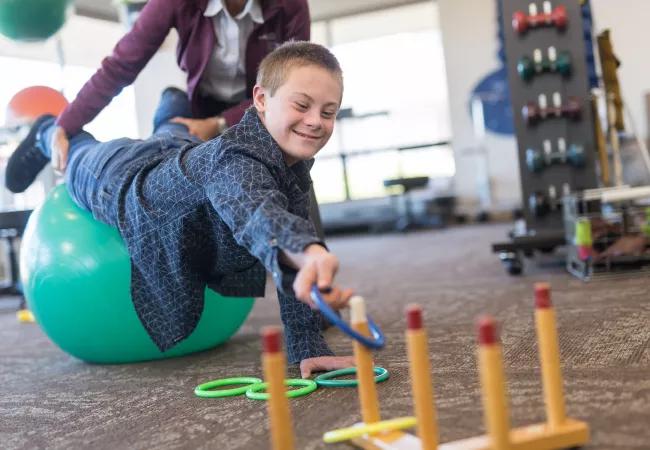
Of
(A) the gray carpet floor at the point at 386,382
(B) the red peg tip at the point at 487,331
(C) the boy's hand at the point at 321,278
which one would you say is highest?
(C) the boy's hand at the point at 321,278

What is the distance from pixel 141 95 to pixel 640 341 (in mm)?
4244

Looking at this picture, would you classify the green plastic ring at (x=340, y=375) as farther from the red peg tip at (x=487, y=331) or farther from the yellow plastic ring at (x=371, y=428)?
the red peg tip at (x=487, y=331)

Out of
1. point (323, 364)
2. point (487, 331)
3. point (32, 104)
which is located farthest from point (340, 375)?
point (32, 104)

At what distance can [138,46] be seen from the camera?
7.16ft

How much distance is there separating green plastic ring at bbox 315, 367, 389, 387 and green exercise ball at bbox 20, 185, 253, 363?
591mm

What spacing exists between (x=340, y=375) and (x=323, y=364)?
0.18 feet

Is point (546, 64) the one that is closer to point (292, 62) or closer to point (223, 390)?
point (292, 62)

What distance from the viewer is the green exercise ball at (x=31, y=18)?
115 inches

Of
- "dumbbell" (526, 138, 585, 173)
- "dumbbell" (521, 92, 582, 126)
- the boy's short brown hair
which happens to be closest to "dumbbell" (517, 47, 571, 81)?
"dumbbell" (521, 92, 582, 126)

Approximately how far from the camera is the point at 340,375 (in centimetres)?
169

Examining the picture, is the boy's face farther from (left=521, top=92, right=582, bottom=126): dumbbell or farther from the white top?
(left=521, top=92, right=582, bottom=126): dumbbell

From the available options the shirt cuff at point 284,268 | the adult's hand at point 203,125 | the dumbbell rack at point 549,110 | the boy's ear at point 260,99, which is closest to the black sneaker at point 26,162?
the adult's hand at point 203,125

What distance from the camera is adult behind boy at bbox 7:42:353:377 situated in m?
1.33

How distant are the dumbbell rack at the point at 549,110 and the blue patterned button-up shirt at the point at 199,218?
78.8 inches
